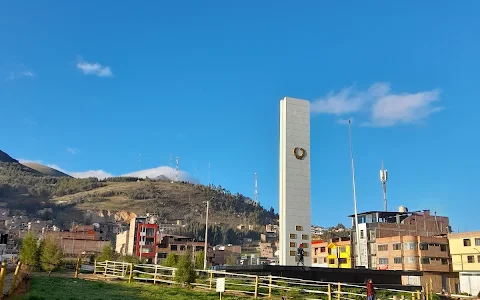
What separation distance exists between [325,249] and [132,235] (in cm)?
5499

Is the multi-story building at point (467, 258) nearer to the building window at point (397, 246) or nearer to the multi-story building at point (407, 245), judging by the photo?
the multi-story building at point (407, 245)

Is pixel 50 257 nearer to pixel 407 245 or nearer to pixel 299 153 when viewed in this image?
pixel 299 153

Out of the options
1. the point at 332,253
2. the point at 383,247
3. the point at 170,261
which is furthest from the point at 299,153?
the point at 332,253

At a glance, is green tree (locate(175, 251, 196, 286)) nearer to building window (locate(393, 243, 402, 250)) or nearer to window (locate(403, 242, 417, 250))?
window (locate(403, 242, 417, 250))

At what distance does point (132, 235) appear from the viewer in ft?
407

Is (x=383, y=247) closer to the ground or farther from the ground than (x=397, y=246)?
closer to the ground

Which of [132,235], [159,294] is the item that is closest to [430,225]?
[132,235]

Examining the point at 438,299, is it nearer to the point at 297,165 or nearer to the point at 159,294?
the point at 297,165

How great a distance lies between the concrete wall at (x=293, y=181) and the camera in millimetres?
43750

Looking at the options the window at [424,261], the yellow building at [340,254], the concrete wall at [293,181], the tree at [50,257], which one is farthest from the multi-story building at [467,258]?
the tree at [50,257]

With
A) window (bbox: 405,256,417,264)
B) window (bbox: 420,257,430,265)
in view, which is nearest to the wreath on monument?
window (bbox: 405,256,417,264)

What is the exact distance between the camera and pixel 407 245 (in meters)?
78.1

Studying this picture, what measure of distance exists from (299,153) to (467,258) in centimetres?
4373

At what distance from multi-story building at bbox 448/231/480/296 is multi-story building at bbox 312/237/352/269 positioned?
21494mm
